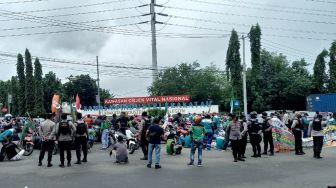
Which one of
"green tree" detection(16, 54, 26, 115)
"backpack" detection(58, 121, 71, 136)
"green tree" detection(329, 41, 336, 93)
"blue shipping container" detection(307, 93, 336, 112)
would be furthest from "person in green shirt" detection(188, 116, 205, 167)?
"green tree" detection(16, 54, 26, 115)

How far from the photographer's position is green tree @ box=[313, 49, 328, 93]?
204 feet

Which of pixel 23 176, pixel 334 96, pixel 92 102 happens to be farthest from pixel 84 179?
pixel 92 102

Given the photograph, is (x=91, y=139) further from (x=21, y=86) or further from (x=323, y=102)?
(x=21, y=86)

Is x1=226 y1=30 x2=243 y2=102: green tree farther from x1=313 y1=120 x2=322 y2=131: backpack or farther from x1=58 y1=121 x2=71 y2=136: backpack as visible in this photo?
x1=58 y1=121 x2=71 y2=136: backpack

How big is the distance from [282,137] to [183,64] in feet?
138

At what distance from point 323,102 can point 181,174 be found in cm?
3406

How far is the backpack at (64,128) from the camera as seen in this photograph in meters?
14.8

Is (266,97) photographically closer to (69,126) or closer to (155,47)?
(155,47)

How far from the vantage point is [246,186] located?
35.3 ft

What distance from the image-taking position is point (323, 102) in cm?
4328

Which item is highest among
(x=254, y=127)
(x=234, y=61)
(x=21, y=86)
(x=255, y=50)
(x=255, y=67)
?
(x=255, y=50)

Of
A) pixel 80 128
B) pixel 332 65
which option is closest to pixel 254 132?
pixel 80 128

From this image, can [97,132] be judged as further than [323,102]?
No

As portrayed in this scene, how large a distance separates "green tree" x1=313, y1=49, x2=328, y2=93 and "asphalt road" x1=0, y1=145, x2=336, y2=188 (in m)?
47.7
